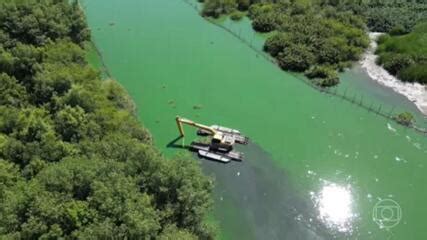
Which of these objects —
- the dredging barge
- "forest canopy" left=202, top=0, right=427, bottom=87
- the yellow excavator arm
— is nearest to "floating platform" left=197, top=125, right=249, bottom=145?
the dredging barge

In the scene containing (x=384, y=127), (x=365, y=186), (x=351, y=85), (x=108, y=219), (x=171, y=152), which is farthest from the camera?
(x=351, y=85)

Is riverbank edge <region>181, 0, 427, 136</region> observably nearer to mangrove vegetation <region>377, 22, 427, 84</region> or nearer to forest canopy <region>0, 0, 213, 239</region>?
mangrove vegetation <region>377, 22, 427, 84</region>

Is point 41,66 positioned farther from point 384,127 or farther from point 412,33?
point 412,33

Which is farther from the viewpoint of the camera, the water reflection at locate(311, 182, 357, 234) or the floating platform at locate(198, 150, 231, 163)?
the floating platform at locate(198, 150, 231, 163)

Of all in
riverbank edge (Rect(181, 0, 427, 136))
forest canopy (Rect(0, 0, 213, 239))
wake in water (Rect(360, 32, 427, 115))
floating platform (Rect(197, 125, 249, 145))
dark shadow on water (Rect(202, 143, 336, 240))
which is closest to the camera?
forest canopy (Rect(0, 0, 213, 239))

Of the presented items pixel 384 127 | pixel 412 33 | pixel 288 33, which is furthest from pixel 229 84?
pixel 412 33

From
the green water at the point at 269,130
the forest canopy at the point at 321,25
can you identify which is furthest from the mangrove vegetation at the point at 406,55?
A: the green water at the point at 269,130
